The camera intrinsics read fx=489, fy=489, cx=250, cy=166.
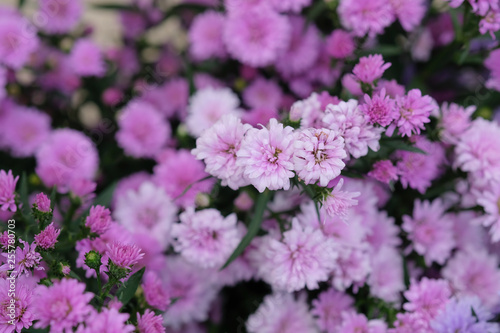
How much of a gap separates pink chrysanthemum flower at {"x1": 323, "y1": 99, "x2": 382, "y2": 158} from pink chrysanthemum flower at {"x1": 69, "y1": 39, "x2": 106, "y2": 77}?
0.53 meters

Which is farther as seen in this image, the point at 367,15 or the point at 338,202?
the point at 367,15

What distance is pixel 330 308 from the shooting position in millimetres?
687

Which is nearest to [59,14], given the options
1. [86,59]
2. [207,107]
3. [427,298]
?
[86,59]

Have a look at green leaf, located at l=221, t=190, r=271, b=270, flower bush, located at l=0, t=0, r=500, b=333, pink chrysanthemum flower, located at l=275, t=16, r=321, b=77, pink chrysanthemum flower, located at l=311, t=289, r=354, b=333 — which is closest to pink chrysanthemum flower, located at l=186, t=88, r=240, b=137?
flower bush, located at l=0, t=0, r=500, b=333

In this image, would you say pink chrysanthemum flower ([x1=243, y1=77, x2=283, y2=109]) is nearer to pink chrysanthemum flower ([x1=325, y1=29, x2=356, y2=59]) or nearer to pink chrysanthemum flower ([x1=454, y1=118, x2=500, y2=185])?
pink chrysanthemum flower ([x1=325, y1=29, x2=356, y2=59])

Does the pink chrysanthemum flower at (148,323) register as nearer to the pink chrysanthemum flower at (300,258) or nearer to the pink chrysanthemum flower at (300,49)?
the pink chrysanthemum flower at (300,258)

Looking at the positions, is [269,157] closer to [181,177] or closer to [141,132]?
[181,177]

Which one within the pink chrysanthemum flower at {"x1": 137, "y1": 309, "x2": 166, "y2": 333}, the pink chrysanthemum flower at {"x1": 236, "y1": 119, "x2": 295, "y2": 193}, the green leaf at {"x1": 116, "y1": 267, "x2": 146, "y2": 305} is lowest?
the green leaf at {"x1": 116, "y1": 267, "x2": 146, "y2": 305}

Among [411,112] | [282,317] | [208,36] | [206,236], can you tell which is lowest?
[282,317]

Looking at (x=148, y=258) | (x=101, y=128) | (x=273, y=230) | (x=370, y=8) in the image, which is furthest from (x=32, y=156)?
(x=370, y=8)

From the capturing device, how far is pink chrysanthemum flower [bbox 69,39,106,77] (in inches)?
35.4

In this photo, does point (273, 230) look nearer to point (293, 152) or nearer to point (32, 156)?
point (293, 152)

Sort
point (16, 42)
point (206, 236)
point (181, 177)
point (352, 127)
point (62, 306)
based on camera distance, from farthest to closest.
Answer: point (16, 42), point (181, 177), point (206, 236), point (352, 127), point (62, 306)

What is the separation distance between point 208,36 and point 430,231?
0.51 metres
